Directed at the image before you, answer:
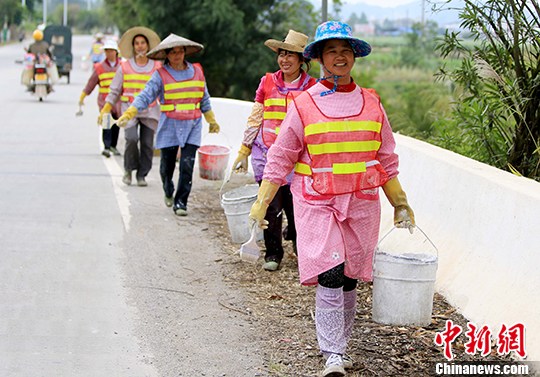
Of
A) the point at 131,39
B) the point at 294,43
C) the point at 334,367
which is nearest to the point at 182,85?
the point at 131,39

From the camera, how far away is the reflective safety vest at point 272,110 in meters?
8.77

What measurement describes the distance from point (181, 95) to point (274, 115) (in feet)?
9.15

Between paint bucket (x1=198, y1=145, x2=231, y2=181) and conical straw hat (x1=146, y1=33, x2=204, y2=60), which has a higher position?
conical straw hat (x1=146, y1=33, x2=204, y2=60)

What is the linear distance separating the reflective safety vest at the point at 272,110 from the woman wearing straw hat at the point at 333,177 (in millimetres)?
2696

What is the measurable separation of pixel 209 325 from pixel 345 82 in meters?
2.08

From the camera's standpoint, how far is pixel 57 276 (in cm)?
829

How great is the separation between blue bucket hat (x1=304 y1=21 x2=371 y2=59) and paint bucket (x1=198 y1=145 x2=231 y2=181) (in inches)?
250

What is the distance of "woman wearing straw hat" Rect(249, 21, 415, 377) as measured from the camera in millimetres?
5867

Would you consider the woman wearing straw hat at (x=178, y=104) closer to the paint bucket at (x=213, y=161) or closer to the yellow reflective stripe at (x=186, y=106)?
the yellow reflective stripe at (x=186, y=106)

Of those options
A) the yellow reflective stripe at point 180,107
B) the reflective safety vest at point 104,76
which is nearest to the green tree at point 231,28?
the reflective safety vest at point 104,76

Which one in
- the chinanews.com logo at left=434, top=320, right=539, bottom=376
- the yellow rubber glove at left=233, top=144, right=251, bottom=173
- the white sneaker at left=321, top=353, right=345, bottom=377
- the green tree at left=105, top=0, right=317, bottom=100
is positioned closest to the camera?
the white sneaker at left=321, top=353, right=345, bottom=377

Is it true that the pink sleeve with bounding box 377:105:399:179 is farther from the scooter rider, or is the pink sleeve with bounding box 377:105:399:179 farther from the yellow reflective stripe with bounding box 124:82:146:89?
the scooter rider

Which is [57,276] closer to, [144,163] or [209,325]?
[209,325]

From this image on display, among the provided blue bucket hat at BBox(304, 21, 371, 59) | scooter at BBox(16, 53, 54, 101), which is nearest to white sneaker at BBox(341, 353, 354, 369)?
blue bucket hat at BBox(304, 21, 371, 59)
